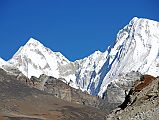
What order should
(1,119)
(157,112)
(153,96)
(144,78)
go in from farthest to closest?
1. (1,119)
2. (144,78)
3. (153,96)
4. (157,112)

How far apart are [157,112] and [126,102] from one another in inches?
283

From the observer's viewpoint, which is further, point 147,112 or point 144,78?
point 144,78

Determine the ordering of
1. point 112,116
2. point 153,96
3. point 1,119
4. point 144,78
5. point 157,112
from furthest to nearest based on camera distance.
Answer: point 1,119 < point 144,78 < point 112,116 < point 153,96 < point 157,112

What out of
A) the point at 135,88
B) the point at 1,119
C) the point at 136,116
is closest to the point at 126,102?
the point at 135,88

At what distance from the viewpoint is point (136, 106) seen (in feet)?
86.4

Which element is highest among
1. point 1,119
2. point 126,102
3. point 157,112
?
point 1,119

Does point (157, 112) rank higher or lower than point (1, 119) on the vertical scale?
lower

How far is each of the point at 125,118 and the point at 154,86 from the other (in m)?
2.54

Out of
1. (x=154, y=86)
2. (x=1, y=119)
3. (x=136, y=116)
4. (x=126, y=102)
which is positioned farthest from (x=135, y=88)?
(x=1, y=119)

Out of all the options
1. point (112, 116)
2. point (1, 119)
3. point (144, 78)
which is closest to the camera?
point (112, 116)

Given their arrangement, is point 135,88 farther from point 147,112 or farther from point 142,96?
point 147,112

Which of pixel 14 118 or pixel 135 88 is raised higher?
pixel 14 118

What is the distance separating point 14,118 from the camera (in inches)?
7657

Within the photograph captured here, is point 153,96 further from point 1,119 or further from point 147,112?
point 1,119
